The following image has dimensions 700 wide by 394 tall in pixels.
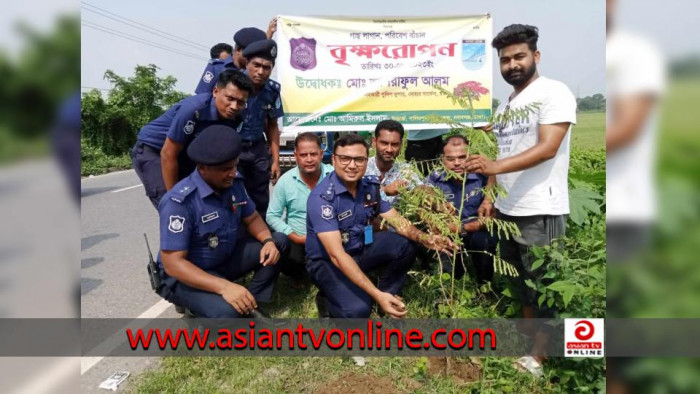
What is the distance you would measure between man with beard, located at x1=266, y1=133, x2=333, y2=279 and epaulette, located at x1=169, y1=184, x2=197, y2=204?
87 cm

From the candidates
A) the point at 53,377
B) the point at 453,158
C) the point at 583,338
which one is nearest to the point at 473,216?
the point at 453,158

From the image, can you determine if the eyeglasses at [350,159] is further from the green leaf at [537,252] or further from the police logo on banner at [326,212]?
the green leaf at [537,252]

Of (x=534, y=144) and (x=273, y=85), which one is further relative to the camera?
(x=273, y=85)

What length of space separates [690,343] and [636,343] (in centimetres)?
8

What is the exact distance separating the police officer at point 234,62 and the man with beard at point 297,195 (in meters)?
0.86

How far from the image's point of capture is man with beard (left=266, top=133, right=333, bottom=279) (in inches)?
131

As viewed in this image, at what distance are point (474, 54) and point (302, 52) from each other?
1.67 m

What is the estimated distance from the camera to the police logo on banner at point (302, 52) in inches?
169

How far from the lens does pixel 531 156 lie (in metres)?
2.22

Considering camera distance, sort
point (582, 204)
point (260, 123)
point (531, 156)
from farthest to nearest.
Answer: point (260, 123), point (582, 204), point (531, 156)

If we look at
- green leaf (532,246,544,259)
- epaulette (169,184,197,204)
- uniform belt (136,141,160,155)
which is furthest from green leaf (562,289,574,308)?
uniform belt (136,141,160,155)

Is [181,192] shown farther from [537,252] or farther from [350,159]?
[537,252]

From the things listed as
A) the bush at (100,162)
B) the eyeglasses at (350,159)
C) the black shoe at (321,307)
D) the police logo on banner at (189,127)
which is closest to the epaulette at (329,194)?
the eyeglasses at (350,159)

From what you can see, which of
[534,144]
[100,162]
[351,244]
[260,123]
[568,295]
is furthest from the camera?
[100,162]
